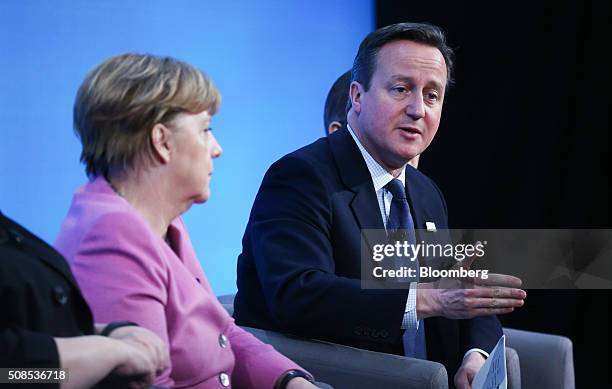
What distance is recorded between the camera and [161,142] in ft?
4.91

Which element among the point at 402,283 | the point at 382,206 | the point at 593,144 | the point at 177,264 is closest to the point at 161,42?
the point at 382,206

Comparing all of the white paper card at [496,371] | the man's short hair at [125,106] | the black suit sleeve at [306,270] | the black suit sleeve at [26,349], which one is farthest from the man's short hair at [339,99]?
the black suit sleeve at [26,349]

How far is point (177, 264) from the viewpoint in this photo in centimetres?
158

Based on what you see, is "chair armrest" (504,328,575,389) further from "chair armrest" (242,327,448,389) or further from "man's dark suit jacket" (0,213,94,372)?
"man's dark suit jacket" (0,213,94,372)

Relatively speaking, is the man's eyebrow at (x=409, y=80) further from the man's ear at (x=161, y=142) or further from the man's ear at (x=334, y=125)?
the man's ear at (x=161, y=142)

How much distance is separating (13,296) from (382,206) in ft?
4.90

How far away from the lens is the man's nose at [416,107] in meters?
2.52

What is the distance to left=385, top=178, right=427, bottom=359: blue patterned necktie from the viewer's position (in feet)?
8.09

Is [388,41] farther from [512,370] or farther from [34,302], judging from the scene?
[34,302]

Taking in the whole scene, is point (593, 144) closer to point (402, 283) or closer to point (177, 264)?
point (402, 283)

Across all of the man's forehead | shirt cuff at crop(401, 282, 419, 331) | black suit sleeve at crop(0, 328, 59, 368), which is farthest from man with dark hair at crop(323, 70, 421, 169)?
black suit sleeve at crop(0, 328, 59, 368)

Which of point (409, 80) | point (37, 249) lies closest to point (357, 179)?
point (409, 80)

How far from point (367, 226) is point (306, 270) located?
26 centimetres

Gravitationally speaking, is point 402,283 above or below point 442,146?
below
